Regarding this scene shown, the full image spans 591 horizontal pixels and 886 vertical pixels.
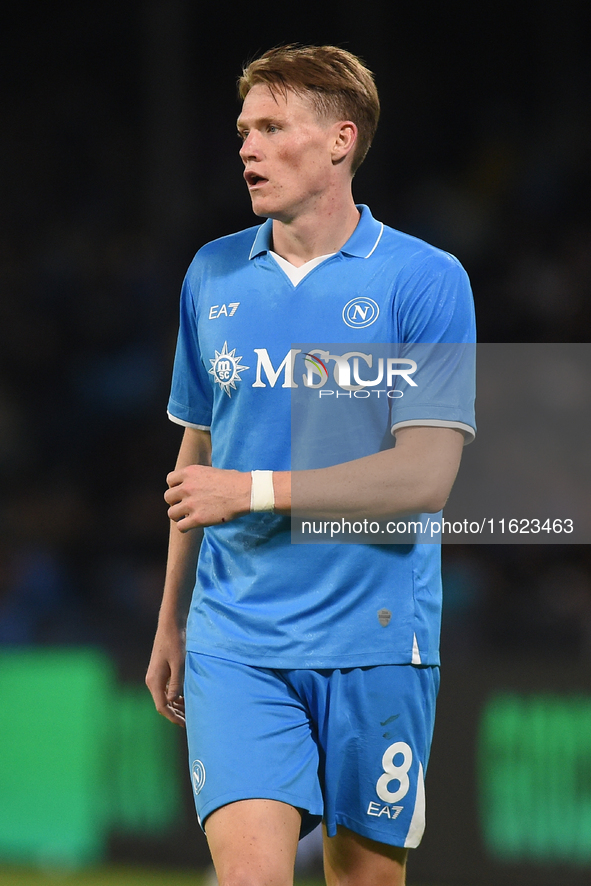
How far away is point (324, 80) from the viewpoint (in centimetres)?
254

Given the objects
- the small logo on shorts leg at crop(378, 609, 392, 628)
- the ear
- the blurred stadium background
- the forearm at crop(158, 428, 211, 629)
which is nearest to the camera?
the small logo on shorts leg at crop(378, 609, 392, 628)

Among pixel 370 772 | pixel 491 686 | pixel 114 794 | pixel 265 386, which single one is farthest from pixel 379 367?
pixel 114 794

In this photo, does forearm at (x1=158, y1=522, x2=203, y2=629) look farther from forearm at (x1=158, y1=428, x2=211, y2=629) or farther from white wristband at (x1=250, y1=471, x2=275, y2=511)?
white wristband at (x1=250, y1=471, x2=275, y2=511)

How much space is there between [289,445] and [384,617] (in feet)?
1.41

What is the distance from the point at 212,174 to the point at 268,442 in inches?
239

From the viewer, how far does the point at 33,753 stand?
506 centimetres

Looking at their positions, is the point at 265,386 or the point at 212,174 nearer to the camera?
the point at 265,386

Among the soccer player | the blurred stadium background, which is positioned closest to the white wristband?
the soccer player

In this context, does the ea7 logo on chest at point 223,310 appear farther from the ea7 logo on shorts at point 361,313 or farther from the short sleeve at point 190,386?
the ea7 logo on shorts at point 361,313

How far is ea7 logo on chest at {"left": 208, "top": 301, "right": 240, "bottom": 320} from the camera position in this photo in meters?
2.58

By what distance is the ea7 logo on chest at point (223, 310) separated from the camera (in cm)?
258

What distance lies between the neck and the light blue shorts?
954 mm

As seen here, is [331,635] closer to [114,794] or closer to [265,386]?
[265,386]

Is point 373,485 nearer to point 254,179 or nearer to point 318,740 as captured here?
point 318,740
